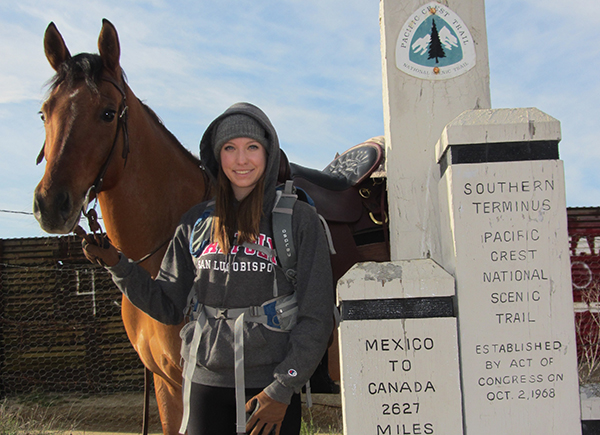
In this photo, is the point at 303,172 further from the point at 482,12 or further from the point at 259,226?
the point at 482,12

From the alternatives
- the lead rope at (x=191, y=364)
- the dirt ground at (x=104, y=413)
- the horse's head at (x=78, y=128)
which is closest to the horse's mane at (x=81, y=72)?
the horse's head at (x=78, y=128)

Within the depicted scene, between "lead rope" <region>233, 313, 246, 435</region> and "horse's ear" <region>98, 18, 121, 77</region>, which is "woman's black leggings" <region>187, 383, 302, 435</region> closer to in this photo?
"lead rope" <region>233, 313, 246, 435</region>

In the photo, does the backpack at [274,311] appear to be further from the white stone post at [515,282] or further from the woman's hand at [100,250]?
the white stone post at [515,282]

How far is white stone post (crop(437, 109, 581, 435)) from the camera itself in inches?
56.1

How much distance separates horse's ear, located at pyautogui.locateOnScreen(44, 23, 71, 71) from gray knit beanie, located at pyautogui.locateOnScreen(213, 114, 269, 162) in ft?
3.46

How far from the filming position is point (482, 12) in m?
1.73

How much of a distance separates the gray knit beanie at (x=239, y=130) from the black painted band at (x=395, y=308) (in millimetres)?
824

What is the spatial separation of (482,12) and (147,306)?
1.69 meters

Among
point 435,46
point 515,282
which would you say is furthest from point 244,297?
point 435,46

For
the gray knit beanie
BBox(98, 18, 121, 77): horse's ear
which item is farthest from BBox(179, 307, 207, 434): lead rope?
BBox(98, 18, 121, 77): horse's ear

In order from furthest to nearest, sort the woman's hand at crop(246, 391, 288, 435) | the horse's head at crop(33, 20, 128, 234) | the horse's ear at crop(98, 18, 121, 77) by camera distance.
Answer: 1. the horse's ear at crop(98, 18, 121, 77)
2. the horse's head at crop(33, 20, 128, 234)
3. the woman's hand at crop(246, 391, 288, 435)

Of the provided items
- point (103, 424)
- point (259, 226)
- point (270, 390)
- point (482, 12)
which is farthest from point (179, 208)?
point (103, 424)

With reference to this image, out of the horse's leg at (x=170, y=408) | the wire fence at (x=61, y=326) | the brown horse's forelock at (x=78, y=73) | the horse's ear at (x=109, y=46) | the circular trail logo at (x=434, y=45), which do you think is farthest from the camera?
the wire fence at (x=61, y=326)

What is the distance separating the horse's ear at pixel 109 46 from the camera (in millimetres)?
2396
